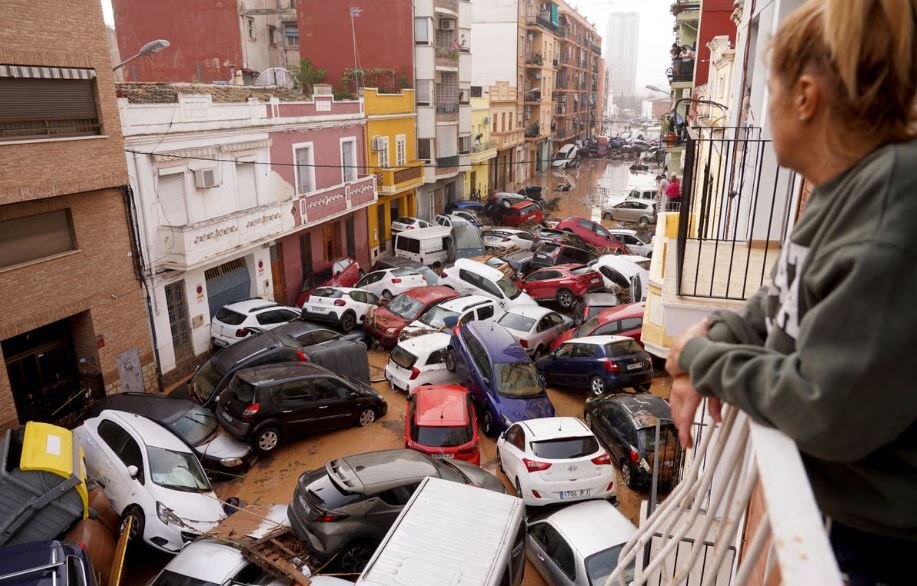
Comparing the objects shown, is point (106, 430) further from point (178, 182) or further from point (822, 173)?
point (822, 173)

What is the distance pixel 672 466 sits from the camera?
10078 mm

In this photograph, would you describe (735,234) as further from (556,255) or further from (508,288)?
(556,255)

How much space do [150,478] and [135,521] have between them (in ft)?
2.00

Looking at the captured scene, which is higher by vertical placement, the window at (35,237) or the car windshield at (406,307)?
the window at (35,237)

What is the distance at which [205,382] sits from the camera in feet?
42.3

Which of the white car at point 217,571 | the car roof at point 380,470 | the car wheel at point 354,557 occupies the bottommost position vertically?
the car wheel at point 354,557

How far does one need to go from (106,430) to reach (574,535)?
7157mm

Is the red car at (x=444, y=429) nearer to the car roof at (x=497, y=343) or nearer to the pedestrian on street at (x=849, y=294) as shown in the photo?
the car roof at (x=497, y=343)

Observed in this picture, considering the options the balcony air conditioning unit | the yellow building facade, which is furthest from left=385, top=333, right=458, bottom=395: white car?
the yellow building facade

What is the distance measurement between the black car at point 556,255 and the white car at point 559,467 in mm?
13840

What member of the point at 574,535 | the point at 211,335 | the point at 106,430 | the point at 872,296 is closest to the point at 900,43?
the point at 872,296

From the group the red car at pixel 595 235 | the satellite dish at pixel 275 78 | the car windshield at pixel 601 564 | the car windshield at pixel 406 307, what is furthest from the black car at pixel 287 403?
the satellite dish at pixel 275 78

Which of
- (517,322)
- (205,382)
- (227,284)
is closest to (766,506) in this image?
(205,382)

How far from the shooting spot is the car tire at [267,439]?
37.2 feet
